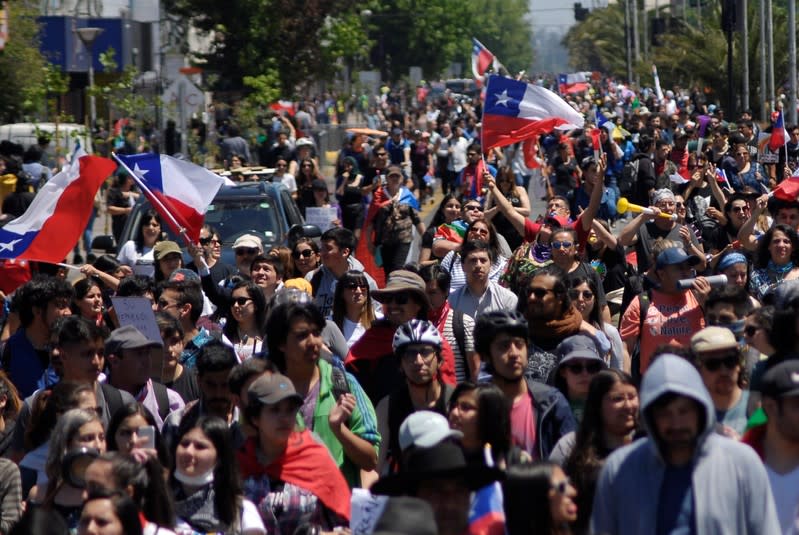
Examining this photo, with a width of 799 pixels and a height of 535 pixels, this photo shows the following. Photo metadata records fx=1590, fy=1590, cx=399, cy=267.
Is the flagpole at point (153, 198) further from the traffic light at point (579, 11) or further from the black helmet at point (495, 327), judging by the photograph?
the traffic light at point (579, 11)

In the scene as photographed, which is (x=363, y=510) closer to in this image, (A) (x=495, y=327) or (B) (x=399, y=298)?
(A) (x=495, y=327)

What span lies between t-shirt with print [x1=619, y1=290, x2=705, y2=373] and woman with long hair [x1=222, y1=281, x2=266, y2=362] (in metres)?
2.10

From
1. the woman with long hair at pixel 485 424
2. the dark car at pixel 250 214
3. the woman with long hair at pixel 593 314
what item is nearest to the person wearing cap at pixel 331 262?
the woman with long hair at pixel 593 314

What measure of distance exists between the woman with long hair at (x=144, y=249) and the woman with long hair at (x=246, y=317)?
340 centimetres

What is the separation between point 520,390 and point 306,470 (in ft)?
3.74

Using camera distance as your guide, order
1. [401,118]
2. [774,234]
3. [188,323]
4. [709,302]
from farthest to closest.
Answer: [401,118] → [774,234] → [188,323] → [709,302]

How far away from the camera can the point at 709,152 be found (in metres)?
20.1

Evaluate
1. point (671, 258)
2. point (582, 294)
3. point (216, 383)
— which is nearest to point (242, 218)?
point (582, 294)

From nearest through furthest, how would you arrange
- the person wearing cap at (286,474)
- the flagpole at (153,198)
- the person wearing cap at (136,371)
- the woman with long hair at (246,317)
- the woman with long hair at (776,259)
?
the person wearing cap at (286,474) → the person wearing cap at (136,371) → the woman with long hair at (246,317) → the woman with long hair at (776,259) → the flagpole at (153,198)

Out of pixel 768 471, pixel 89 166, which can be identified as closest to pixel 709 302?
pixel 768 471

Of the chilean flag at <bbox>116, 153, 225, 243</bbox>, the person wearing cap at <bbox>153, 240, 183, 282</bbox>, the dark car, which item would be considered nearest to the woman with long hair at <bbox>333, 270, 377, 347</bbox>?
the person wearing cap at <bbox>153, 240, 183, 282</bbox>

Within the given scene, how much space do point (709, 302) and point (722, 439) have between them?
333 centimetres

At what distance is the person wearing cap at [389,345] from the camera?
7.88m

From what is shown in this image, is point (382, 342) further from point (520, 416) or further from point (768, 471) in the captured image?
point (768, 471)
